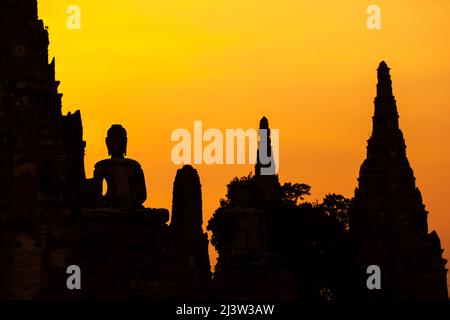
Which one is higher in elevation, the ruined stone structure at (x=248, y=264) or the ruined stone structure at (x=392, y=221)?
the ruined stone structure at (x=392, y=221)

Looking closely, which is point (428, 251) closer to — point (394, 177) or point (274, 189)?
point (394, 177)

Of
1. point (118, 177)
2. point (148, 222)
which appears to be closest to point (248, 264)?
point (118, 177)

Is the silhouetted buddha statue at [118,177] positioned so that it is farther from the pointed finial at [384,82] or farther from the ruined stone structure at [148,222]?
the pointed finial at [384,82]

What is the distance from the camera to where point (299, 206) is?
9256cm

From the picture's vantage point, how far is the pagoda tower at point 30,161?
5462 cm

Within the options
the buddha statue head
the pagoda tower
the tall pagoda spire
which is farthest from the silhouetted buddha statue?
the tall pagoda spire

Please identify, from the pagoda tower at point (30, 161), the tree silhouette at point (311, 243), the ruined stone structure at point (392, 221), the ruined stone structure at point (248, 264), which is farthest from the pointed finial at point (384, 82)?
the ruined stone structure at point (248, 264)

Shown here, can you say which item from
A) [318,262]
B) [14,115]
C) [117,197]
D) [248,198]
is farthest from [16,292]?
[318,262]

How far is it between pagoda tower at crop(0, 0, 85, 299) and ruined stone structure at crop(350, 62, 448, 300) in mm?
19159

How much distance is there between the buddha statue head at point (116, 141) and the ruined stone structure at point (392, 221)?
1520 inches

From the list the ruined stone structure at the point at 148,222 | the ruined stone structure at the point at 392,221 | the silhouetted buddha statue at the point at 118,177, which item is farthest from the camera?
the ruined stone structure at the point at 392,221

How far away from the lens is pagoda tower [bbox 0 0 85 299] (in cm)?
5462

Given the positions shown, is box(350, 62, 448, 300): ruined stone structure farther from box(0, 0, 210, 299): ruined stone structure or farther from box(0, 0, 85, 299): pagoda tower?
box(0, 0, 85, 299): pagoda tower

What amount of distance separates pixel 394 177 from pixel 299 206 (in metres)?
20.4
